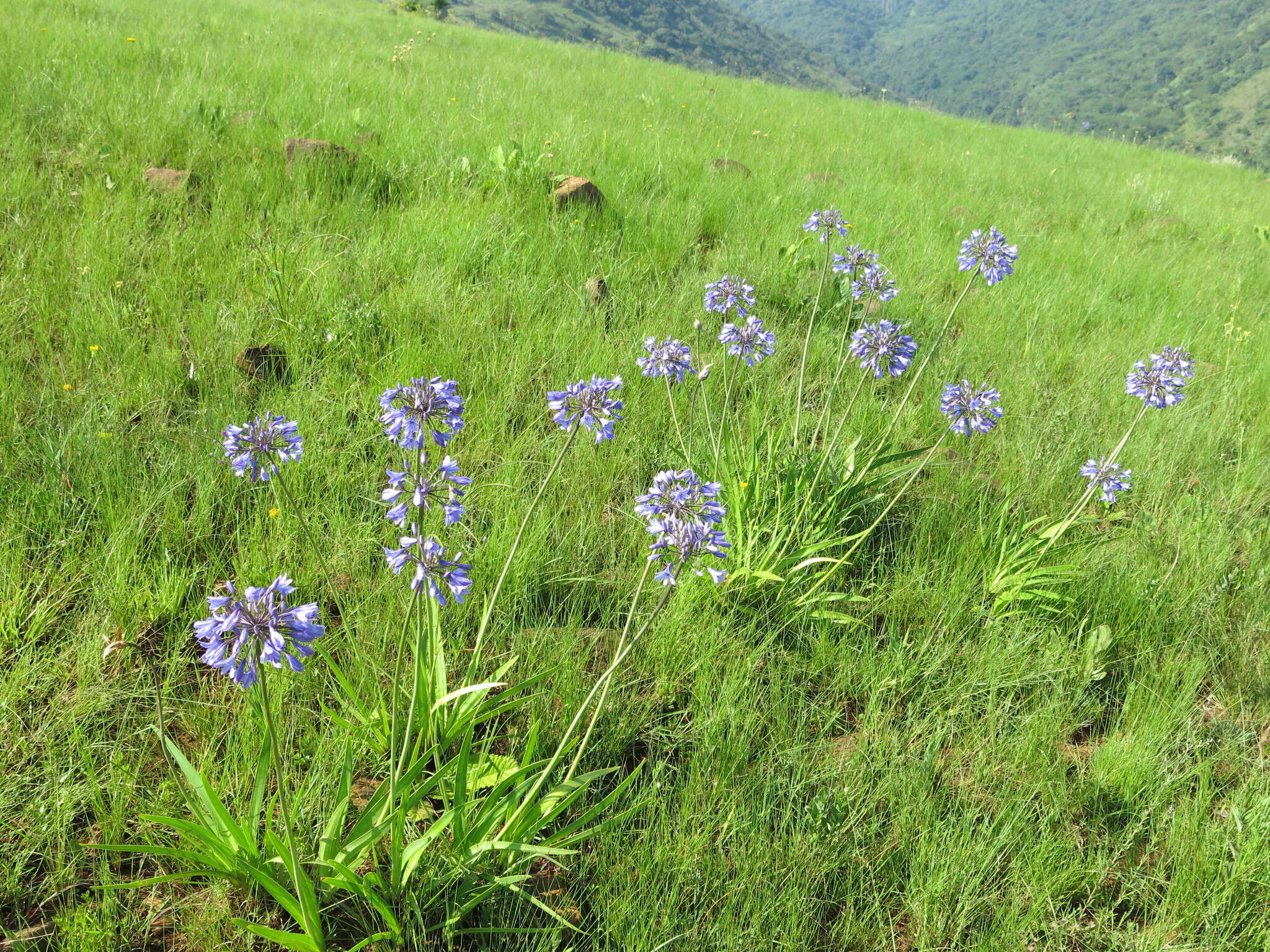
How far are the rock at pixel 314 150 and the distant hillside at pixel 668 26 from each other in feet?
472

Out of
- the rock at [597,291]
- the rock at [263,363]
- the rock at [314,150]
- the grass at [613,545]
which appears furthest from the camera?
the rock at [314,150]

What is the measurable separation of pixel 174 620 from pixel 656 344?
1.74 metres

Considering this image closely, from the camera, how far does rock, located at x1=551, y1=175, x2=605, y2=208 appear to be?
15.2 feet

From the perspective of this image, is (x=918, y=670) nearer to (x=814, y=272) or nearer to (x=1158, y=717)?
(x=1158, y=717)

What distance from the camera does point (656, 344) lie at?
8.06 ft

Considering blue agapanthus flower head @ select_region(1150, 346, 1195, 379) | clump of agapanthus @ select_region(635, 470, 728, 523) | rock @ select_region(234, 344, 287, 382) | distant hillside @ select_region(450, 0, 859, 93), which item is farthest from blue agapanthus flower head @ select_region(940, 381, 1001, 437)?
distant hillside @ select_region(450, 0, 859, 93)

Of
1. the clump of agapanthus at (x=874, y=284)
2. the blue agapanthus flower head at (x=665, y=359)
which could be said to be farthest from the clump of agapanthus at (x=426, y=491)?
the clump of agapanthus at (x=874, y=284)

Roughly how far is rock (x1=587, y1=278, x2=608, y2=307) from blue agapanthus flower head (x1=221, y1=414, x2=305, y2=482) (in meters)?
2.41

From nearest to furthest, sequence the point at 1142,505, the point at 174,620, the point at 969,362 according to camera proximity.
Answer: the point at 174,620 < the point at 1142,505 < the point at 969,362

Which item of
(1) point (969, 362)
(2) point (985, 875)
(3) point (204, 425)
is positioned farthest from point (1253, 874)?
(3) point (204, 425)

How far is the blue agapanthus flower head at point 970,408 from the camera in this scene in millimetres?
2438

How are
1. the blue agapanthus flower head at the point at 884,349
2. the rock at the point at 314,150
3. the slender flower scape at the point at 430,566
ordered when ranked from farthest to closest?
the rock at the point at 314,150
the blue agapanthus flower head at the point at 884,349
the slender flower scape at the point at 430,566

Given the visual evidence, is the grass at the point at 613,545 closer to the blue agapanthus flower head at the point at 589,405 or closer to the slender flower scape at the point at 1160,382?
the slender flower scape at the point at 1160,382

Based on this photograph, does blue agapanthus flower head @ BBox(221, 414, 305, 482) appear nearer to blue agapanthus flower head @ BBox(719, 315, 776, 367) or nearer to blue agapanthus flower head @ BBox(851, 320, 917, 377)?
blue agapanthus flower head @ BBox(719, 315, 776, 367)
